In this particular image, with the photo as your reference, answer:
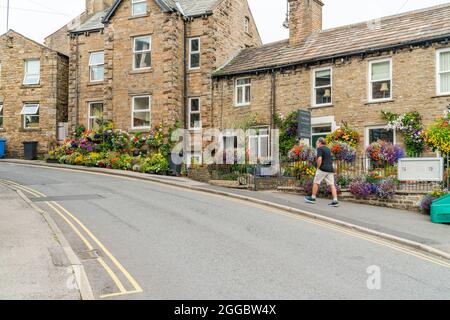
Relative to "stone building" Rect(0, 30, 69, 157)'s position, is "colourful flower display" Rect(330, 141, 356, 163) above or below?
below

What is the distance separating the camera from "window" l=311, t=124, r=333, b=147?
21.0 meters

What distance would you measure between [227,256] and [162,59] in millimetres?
19078

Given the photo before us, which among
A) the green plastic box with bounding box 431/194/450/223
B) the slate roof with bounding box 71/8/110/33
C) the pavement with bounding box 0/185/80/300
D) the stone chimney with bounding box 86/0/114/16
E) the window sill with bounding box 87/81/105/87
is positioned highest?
the stone chimney with bounding box 86/0/114/16

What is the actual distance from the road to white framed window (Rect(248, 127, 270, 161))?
9.63 meters

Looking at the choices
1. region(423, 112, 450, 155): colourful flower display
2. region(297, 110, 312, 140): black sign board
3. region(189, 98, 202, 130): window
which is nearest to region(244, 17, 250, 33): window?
region(189, 98, 202, 130): window

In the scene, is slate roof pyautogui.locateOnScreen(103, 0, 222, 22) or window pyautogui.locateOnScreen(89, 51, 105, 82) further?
window pyautogui.locateOnScreen(89, 51, 105, 82)

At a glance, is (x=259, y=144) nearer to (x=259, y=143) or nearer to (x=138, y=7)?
(x=259, y=143)

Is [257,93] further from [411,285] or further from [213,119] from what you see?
[411,285]

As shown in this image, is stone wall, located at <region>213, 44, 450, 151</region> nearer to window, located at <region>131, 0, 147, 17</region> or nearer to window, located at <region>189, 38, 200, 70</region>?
window, located at <region>189, 38, 200, 70</region>

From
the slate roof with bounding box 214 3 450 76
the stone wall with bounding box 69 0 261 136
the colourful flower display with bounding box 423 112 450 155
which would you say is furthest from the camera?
the stone wall with bounding box 69 0 261 136

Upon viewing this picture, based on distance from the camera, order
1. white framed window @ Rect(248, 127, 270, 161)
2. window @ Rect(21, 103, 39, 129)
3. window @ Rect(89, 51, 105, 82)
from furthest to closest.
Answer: window @ Rect(21, 103, 39, 129) < window @ Rect(89, 51, 105, 82) < white framed window @ Rect(248, 127, 270, 161)

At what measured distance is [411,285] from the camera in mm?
6246

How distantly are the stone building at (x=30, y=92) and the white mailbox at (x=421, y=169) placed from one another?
22.2 metres

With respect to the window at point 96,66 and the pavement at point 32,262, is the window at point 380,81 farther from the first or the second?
the window at point 96,66
